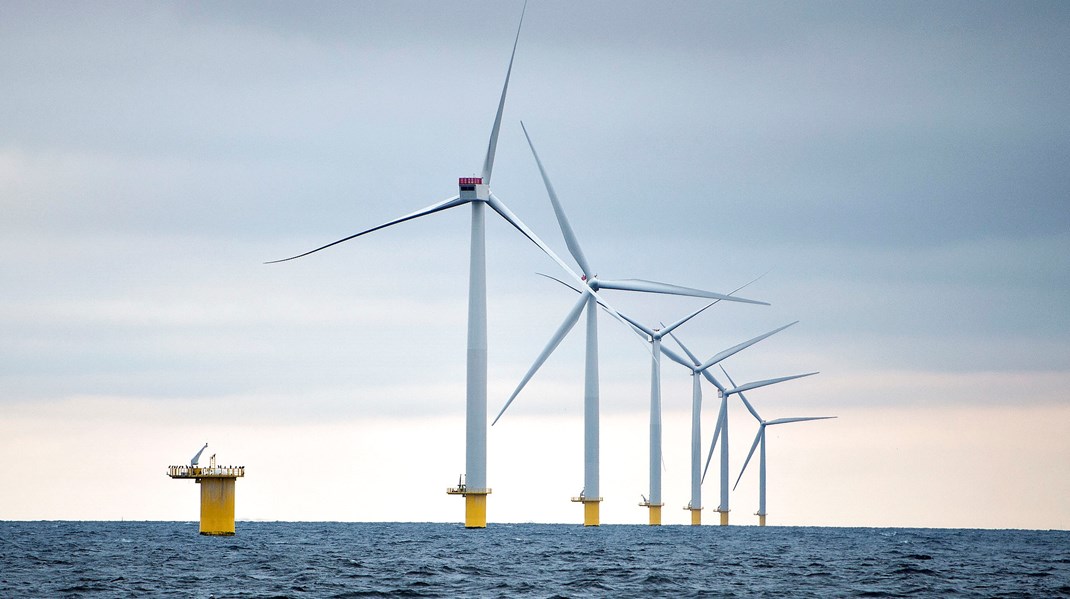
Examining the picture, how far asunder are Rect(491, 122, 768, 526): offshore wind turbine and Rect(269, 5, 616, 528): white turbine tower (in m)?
4.64

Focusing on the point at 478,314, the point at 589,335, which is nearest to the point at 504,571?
the point at 478,314

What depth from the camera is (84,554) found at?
11794 centimetres

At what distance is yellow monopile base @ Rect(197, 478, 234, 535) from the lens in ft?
488

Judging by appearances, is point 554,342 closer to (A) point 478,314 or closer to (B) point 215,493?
(A) point 478,314

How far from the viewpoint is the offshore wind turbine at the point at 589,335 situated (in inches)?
6029

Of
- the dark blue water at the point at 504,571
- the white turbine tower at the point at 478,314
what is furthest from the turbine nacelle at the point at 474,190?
the dark blue water at the point at 504,571

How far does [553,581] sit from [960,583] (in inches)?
968

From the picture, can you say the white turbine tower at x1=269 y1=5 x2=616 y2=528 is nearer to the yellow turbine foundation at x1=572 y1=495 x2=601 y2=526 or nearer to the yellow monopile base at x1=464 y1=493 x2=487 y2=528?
the yellow monopile base at x1=464 y1=493 x2=487 y2=528

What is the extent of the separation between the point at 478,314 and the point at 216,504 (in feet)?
111

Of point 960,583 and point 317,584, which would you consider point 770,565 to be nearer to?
point 960,583

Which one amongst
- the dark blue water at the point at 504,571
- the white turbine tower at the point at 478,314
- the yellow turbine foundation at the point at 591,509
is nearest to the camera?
the dark blue water at the point at 504,571

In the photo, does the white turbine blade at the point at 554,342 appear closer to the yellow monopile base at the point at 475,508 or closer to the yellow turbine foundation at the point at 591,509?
the yellow monopile base at the point at 475,508

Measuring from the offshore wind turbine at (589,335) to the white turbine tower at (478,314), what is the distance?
15.2ft

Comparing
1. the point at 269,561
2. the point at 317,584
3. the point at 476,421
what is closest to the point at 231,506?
the point at 476,421
